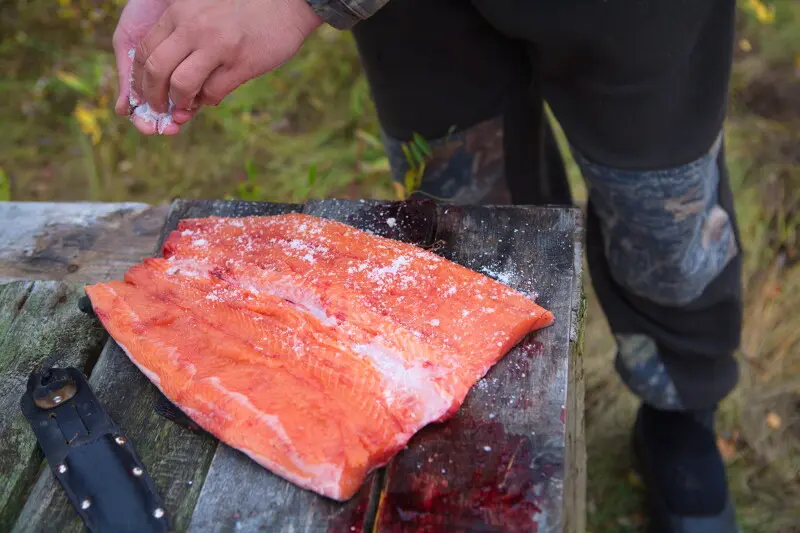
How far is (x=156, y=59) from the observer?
62.8 inches

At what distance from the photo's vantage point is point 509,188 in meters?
2.64

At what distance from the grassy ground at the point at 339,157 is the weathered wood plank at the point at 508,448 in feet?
4.55

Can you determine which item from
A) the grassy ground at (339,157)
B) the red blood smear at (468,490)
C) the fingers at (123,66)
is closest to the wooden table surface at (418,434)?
the red blood smear at (468,490)

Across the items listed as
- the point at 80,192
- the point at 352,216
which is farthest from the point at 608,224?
the point at 80,192

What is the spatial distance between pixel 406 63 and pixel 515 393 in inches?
46.9

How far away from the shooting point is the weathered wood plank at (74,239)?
2299mm

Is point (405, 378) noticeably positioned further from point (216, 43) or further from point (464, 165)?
point (464, 165)

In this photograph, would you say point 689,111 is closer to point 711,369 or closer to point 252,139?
point 711,369

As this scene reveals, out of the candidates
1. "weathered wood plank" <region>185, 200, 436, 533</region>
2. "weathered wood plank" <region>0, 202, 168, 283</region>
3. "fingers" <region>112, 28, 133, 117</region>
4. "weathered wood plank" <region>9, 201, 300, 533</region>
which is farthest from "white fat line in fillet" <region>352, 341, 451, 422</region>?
"weathered wood plank" <region>0, 202, 168, 283</region>

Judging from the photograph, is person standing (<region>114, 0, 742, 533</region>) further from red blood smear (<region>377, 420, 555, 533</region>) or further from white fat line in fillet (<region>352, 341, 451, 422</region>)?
red blood smear (<region>377, 420, 555, 533</region>)

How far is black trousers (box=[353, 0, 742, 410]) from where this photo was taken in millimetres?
1813

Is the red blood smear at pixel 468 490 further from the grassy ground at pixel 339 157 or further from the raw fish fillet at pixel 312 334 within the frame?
the grassy ground at pixel 339 157

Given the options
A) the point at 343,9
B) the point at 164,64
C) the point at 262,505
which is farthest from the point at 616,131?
the point at 262,505

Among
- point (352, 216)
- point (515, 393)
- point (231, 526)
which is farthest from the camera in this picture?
point (352, 216)
